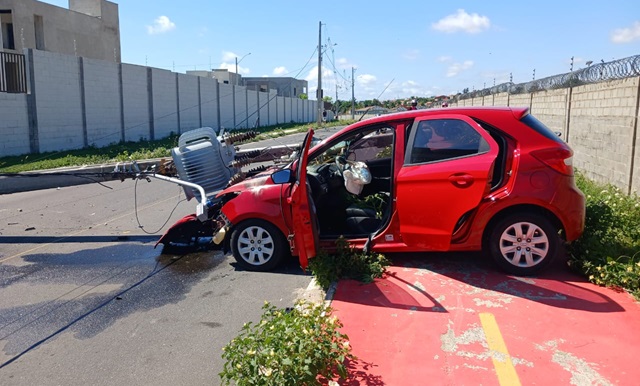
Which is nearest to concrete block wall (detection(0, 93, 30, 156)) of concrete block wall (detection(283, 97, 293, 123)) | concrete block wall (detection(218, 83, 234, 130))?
concrete block wall (detection(218, 83, 234, 130))

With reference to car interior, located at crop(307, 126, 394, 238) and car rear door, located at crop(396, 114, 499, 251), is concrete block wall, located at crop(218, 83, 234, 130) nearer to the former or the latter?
car interior, located at crop(307, 126, 394, 238)

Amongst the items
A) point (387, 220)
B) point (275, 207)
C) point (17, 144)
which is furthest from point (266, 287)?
point (17, 144)

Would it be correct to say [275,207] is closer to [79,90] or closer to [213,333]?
[213,333]

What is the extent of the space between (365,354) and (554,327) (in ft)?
5.36

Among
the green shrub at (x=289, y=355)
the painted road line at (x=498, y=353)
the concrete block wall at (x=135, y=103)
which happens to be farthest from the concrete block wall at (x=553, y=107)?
the concrete block wall at (x=135, y=103)

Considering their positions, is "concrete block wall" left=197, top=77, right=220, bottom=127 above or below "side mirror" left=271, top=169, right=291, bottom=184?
above

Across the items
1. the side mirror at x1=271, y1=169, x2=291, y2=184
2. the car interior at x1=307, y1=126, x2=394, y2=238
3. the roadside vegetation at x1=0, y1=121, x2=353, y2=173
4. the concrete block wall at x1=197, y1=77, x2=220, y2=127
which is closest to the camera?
the side mirror at x1=271, y1=169, x2=291, y2=184

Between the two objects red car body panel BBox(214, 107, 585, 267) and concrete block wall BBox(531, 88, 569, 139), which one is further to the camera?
concrete block wall BBox(531, 88, 569, 139)

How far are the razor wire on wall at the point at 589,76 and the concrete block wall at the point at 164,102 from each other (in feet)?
65.4

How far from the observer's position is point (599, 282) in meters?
5.34

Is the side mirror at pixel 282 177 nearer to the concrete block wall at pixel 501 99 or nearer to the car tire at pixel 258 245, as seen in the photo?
the car tire at pixel 258 245

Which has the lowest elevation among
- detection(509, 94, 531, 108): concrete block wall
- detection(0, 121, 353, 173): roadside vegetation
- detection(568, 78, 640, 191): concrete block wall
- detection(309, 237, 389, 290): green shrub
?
detection(309, 237, 389, 290): green shrub

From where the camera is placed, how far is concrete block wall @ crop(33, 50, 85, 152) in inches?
826

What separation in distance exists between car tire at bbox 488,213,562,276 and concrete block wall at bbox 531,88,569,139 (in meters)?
7.59
